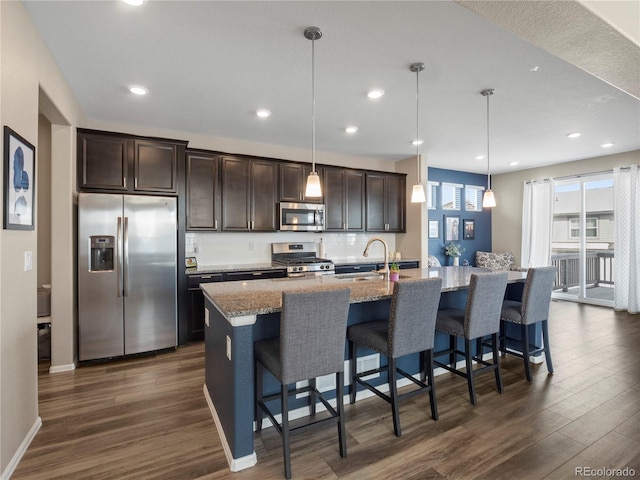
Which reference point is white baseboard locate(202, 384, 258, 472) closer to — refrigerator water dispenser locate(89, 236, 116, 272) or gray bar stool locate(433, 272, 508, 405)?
gray bar stool locate(433, 272, 508, 405)

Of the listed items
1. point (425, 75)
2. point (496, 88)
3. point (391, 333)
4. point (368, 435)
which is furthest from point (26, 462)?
point (496, 88)

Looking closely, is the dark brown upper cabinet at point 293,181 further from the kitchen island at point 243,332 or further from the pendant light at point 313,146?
the kitchen island at point 243,332

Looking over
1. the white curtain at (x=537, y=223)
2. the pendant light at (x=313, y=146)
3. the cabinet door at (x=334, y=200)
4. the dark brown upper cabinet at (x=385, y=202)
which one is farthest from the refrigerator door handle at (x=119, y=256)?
the white curtain at (x=537, y=223)

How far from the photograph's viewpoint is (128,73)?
287cm

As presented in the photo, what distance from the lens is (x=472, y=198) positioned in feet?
24.5

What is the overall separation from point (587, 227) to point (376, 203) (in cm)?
406

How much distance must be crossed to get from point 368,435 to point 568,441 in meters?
1.26

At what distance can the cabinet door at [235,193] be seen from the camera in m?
4.59

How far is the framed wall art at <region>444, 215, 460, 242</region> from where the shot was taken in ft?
23.0

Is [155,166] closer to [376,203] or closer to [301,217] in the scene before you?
[301,217]

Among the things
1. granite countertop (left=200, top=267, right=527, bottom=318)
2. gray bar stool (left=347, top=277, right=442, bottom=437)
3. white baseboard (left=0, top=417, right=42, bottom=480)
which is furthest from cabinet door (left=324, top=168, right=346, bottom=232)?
white baseboard (left=0, top=417, right=42, bottom=480)

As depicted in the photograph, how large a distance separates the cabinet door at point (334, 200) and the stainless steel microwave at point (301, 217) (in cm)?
15

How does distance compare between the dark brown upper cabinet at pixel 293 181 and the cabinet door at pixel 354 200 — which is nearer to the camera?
the dark brown upper cabinet at pixel 293 181

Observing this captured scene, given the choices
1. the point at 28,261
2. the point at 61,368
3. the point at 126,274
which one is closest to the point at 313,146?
the point at 28,261
